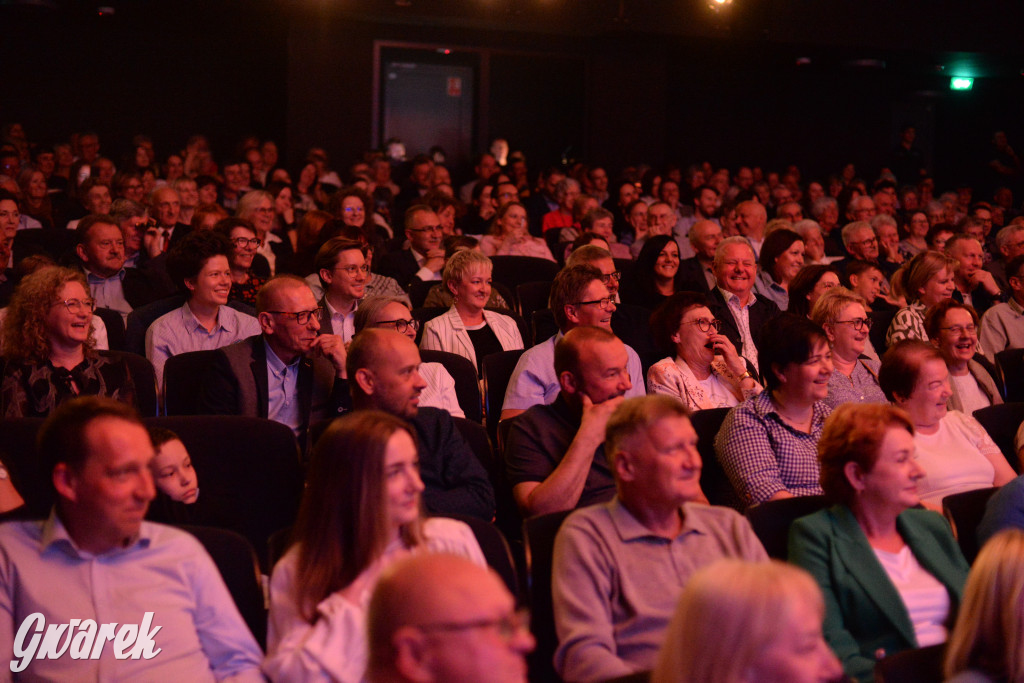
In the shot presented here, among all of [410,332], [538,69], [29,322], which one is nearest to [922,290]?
[410,332]

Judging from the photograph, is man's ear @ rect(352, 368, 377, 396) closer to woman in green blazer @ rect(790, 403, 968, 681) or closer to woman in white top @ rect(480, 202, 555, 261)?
woman in green blazer @ rect(790, 403, 968, 681)

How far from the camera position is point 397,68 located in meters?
11.7

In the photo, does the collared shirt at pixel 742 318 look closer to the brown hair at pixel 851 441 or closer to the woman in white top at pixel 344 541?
the brown hair at pixel 851 441

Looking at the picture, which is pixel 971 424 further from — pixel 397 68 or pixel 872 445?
pixel 397 68

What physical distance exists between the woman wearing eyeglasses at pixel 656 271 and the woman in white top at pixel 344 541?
3.54 m

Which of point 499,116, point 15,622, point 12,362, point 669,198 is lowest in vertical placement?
point 15,622

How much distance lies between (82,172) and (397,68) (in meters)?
4.24

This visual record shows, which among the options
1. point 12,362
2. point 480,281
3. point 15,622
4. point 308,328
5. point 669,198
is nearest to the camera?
point 15,622

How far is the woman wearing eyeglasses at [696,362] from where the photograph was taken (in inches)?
149

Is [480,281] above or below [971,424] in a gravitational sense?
above

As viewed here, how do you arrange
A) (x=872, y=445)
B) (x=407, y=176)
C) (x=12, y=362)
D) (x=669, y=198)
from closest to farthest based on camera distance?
(x=872, y=445), (x=12, y=362), (x=669, y=198), (x=407, y=176)

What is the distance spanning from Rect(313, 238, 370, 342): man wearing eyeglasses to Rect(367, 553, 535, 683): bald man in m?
3.23

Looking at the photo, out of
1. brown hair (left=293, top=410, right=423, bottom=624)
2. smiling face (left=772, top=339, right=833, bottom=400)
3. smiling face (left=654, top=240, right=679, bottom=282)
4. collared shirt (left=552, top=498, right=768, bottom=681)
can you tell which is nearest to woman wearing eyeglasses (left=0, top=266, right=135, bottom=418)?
brown hair (left=293, top=410, right=423, bottom=624)

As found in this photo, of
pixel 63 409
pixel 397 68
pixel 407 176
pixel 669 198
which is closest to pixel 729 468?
pixel 63 409
